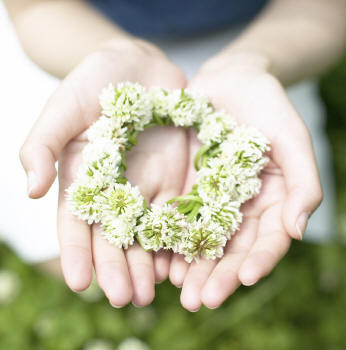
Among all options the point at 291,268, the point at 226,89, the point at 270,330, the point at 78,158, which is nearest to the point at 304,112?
the point at 226,89

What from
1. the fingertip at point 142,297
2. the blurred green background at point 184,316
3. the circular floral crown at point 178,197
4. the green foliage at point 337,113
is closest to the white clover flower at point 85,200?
the circular floral crown at point 178,197

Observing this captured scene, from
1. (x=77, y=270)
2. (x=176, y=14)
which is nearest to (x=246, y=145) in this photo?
(x=77, y=270)

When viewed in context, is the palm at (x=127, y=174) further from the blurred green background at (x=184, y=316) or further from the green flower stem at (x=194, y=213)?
the blurred green background at (x=184, y=316)

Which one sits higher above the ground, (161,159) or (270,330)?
(161,159)

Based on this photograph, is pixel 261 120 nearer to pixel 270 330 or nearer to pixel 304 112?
pixel 304 112

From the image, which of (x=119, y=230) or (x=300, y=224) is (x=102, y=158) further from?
(x=300, y=224)

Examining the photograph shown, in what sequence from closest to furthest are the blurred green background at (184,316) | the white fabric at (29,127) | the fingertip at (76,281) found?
the fingertip at (76,281)
the white fabric at (29,127)
the blurred green background at (184,316)
